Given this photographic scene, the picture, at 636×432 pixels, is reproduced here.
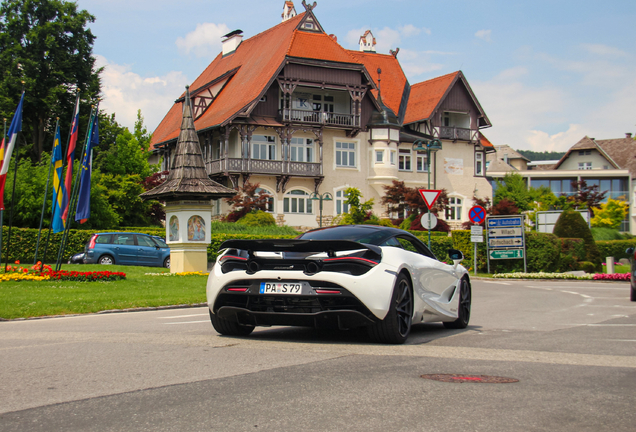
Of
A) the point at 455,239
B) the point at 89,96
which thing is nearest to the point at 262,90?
the point at 89,96

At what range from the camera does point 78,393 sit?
507 centimetres

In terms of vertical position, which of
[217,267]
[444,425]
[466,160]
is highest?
[466,160]

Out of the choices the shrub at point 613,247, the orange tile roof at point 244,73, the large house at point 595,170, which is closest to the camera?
the shrub at point 613,247

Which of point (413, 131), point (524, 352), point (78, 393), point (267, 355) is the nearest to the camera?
point (78, 393)

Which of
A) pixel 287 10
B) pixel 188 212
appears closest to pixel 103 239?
pixel 188 212

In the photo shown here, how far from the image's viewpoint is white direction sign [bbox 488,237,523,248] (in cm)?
3162

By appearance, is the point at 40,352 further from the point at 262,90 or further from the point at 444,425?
the point at 262,90

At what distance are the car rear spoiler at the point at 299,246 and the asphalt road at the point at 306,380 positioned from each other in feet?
3.24

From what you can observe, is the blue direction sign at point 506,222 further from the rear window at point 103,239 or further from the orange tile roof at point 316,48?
the orange tile roof at point 316,48

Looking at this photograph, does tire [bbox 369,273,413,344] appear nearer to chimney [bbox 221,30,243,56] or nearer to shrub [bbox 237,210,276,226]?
shrub [bbox 237,210,276,226]

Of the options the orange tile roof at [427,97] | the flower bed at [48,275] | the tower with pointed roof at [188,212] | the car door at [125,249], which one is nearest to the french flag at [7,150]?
the flower bed at [48,275]

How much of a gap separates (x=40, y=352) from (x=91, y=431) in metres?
3.30

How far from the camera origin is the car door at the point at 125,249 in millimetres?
29594

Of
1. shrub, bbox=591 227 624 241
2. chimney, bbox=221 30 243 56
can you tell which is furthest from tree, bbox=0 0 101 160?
shrub, bbox=591 227 624 241
